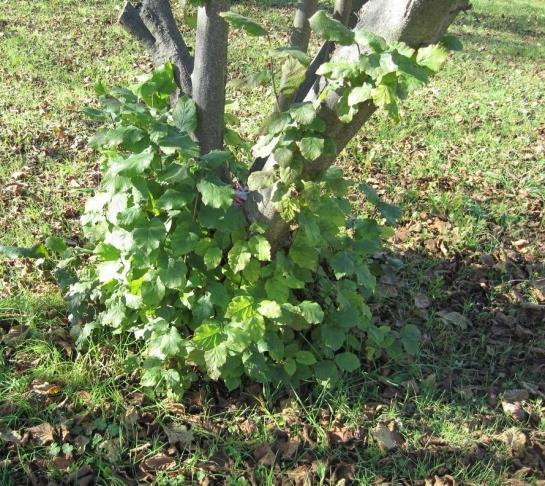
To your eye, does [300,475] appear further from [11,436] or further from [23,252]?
[23,252]

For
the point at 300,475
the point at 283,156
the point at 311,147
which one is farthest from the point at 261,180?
the point at 300,475

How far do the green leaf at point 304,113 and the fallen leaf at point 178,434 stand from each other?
143 centimetres

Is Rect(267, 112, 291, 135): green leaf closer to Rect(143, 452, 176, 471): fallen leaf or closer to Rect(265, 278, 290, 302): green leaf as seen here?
Rect(265, 278, 290, 302): green leaf

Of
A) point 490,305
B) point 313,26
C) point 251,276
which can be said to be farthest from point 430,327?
point 313,26

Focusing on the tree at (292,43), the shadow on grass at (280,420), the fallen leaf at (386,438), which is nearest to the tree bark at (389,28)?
the tree at (292,43)

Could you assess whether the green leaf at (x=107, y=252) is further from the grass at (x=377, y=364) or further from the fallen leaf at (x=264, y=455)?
the fallen leaf at (x=264, y=455)

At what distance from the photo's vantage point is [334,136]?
78.2 inches

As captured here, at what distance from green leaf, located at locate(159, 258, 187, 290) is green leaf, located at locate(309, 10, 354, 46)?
1.07 metres

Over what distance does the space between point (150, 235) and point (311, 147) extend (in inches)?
29.2

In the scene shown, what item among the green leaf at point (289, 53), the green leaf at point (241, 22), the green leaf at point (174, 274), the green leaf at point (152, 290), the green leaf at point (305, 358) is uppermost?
the green leaf at point (241, 22)

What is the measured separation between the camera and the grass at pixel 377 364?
226cm

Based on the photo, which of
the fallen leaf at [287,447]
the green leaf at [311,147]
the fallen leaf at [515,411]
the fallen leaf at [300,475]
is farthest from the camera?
the fallen leaf at [515,411]

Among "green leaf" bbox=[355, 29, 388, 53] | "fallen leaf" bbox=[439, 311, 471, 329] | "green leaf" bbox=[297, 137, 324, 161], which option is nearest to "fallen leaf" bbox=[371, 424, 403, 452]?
"fallen leaf" bbox=[439, 311, 471, 329]

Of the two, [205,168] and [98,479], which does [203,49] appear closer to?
[205,168]
